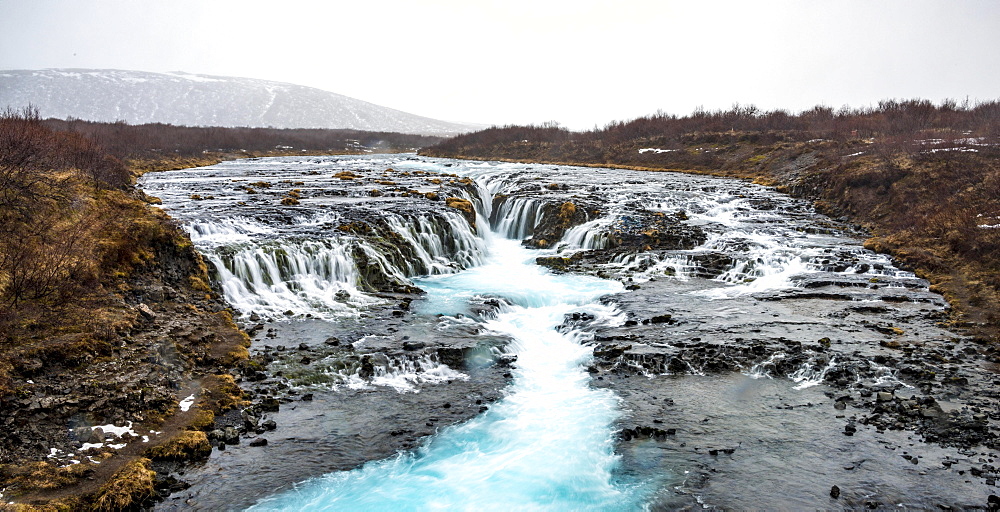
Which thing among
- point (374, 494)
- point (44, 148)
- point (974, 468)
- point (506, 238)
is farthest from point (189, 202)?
point (974, 468)

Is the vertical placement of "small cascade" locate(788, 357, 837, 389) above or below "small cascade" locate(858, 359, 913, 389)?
below

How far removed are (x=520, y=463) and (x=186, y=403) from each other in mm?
5734

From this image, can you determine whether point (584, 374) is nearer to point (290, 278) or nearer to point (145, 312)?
point (145, 312)

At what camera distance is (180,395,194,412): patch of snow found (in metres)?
8.93

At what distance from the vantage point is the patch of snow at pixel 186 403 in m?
8.93

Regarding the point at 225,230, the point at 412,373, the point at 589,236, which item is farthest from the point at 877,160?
the point at 225,230

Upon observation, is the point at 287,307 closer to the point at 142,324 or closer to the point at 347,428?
the point at 142,324

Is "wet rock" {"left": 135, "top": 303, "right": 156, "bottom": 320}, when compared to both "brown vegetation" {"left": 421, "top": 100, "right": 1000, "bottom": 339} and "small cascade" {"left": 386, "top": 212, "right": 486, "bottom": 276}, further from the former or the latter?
"brown vegetation" {"left": 421, "top": 100, "right": 1000, "bottom": 339}

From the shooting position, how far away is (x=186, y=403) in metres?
9.08

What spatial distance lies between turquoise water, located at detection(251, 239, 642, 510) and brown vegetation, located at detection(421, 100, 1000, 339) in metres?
10.2

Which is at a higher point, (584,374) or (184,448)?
(184,448)

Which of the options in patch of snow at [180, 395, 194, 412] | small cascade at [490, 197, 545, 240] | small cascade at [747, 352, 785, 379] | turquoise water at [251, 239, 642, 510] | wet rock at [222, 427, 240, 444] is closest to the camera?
turquoise water at [251, 239, 642, 510]

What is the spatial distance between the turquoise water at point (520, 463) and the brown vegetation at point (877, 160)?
1025 centimetres

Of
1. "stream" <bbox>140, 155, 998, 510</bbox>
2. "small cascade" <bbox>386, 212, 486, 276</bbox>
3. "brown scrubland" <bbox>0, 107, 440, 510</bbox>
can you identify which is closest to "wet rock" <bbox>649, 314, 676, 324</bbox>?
"stream" <bbox>140, 155, 998, 510</bbox>
